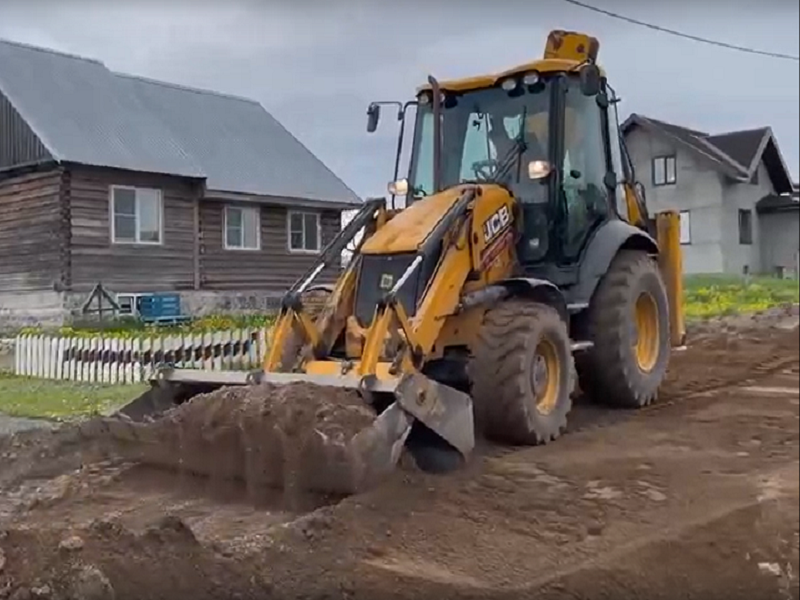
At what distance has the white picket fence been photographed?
2908 millimetres

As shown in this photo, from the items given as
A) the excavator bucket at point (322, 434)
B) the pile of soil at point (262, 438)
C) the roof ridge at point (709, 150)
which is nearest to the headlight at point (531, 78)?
the excavator bucket at point (322, 434)

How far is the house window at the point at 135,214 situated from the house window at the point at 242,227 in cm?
19

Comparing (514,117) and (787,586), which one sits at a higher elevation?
(514,117)

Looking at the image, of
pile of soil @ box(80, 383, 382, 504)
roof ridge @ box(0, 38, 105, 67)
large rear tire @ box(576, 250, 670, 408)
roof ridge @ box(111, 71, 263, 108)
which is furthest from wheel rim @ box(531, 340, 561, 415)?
roof ridge @ box(0, 38, 105, 67)

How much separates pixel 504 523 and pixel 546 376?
3.46ft

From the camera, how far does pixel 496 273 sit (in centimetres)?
320

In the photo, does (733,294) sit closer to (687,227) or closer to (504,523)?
(687,227)

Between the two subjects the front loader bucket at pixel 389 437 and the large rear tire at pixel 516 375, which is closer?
the front loader bucket at pixel 389 437

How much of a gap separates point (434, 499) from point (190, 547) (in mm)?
594

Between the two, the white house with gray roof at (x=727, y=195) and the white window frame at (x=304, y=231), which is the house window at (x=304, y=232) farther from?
the white house with gray roof at (x=727, y=195)

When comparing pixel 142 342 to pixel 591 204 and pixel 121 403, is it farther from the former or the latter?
pixel 591 204

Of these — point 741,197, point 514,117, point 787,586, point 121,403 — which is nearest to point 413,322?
point 514,117

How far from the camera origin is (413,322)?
293 cm

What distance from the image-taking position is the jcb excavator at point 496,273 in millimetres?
2945
